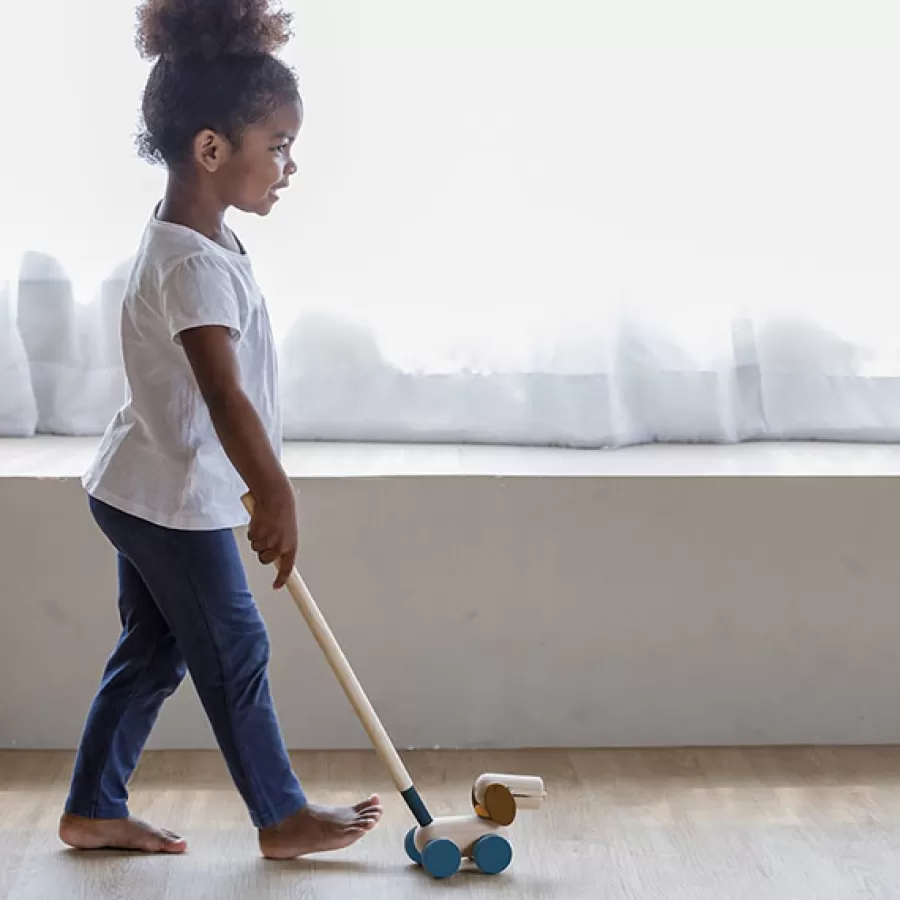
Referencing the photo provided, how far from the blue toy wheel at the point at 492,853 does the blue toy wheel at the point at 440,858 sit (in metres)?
0.02

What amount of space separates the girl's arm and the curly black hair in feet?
Result: 0.70

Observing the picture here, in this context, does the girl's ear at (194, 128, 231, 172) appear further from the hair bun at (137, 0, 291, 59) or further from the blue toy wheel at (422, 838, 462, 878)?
the blue toy wheel at (422, 838, 462, 878)

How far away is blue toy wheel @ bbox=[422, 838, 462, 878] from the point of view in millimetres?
1457

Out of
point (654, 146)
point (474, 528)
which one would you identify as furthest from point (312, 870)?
point (654, 146)

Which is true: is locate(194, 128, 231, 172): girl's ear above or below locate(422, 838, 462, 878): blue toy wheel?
above

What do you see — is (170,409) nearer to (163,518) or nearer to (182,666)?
(163,518)

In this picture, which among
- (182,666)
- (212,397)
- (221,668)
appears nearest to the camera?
(212,397)


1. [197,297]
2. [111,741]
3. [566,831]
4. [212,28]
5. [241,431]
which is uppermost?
[212,28]

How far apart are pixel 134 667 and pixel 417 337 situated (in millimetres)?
629

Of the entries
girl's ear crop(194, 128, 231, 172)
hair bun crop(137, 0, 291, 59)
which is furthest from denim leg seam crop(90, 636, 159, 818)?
hair bun crop(137, 0, 291, 59)

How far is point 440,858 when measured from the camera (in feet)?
4.78

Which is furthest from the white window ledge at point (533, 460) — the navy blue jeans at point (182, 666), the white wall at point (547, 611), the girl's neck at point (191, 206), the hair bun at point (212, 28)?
the hair bun at point (212, 28)

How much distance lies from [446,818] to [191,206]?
2.23ft

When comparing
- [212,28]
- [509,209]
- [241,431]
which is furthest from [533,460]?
[212,28]
